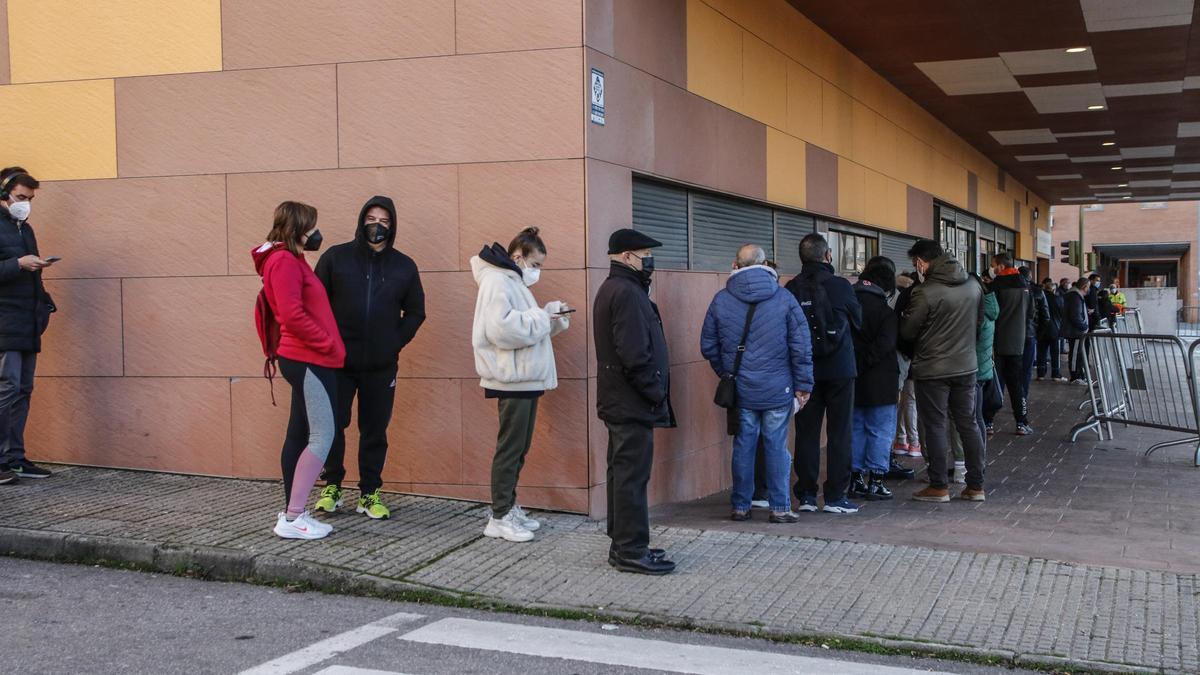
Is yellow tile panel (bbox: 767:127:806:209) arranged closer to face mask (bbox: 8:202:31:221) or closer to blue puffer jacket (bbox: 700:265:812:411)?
blue puffer jacket (bbox: 700:265:812:411)

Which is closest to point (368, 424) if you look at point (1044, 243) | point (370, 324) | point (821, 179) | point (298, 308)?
point (370, 324)

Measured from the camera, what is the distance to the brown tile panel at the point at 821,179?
462 inches

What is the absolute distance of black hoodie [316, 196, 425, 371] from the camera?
6.79 metres

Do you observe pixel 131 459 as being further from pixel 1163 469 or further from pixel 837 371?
pixel 1163 469

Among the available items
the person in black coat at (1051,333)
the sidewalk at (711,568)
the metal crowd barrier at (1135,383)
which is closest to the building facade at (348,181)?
the sidewalk at (711,568)

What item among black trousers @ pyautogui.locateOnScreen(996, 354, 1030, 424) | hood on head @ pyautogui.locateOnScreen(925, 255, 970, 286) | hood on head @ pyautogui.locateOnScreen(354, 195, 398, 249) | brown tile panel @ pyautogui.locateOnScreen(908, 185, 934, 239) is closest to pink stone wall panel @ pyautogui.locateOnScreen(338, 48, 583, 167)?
hood on head @ pyautogui.locateOnScreen(354, 195, 398, 249)

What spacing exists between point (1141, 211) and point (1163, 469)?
5304cm

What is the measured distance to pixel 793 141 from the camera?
1124cm

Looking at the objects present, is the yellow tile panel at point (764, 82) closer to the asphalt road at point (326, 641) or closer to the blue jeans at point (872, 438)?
the blue jeans at point (872, 438)

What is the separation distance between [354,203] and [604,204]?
169 cm

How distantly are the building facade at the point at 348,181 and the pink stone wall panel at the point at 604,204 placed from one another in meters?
0.02

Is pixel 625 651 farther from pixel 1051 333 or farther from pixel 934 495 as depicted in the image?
pixel 1051 333

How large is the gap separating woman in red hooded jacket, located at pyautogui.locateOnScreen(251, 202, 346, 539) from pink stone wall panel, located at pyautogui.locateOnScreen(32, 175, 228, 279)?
1789 millimetres

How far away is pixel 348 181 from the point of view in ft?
25.1
